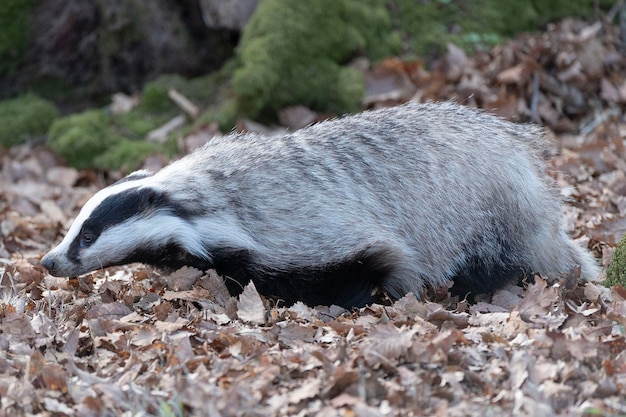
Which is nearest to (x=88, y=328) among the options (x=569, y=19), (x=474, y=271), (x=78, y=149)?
(x=474, y=271)

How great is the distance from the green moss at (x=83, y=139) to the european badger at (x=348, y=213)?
3642mm

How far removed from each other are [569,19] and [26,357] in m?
7.03

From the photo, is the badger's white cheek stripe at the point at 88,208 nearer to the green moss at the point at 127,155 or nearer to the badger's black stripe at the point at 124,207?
the badger's black stripe at the point at 124,207

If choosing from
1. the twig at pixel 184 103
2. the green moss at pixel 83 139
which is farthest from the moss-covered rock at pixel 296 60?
the green moss at pixel 83 139

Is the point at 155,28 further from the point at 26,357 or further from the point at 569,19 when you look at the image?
the point at 26,357

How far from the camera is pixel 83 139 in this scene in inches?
345

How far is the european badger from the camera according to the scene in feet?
16.2

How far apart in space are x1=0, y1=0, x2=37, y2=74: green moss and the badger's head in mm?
5394

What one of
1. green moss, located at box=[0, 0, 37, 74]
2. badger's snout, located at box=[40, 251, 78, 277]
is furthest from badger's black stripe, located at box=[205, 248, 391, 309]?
green moss, located at box=[0, 0, 37, 74]

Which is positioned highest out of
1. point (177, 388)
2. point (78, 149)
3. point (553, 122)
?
point (177, 388)

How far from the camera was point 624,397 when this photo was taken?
3.46 metres

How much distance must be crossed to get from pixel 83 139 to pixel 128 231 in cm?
413

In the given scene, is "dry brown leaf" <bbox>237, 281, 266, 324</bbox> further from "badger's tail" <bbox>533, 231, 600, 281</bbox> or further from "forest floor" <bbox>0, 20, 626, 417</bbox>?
"badger's tail" <bbox>533, 231, 600, 281</bbox>

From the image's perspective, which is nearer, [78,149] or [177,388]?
[177,388]
